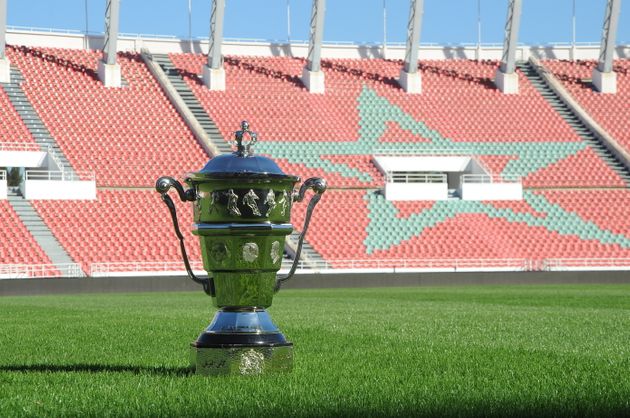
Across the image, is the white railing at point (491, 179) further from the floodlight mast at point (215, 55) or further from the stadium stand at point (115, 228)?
the stadium stand at point (115, 228)

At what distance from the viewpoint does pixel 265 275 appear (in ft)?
21.3

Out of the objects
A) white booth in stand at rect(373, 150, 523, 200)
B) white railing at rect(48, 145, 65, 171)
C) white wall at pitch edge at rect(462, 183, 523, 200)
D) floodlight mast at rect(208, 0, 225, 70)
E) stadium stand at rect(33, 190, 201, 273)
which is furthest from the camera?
floodlight mast at rect(208, 0, 225, 70)

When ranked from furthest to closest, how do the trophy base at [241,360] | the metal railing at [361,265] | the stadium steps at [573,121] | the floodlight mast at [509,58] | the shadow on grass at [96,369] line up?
the floodlight mast at [509,58], the stadium steps at [573,121], the metal railing at [361,265], the shadow on grass at [96,369], the trophy base at [241,360]

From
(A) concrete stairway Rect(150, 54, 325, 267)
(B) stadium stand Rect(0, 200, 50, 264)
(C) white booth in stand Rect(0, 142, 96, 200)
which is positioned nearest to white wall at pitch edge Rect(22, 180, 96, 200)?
(C) white booth in stand Rect(0, 142, 96, 200)

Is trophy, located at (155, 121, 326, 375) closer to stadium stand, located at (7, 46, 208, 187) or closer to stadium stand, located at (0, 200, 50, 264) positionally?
stadium stand, located at (0, 200, 50, 264)

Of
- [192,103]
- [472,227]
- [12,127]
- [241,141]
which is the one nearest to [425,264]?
[472,227]

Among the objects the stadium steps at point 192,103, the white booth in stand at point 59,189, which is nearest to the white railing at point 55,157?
the white booth in stand at point 59,189

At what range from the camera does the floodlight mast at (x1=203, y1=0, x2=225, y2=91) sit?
43.0m

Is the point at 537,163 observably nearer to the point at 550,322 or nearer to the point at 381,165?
the point at 381,165

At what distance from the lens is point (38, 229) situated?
111 feet

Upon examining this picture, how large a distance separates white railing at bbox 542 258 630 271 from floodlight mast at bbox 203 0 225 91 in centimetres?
1537

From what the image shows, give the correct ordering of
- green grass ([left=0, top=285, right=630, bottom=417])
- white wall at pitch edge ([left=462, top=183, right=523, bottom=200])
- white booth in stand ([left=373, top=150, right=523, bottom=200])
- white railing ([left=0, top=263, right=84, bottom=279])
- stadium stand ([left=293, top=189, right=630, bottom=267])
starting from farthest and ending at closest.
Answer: white wall at pitch edge ([left=462, top=183, right=523, bottom=200]) → white booth in stand ([left=373, top=150, right=523, bottom=200]) → stadium stand ([left=293, top=189, right=630, bottom=267]) → white railing ([left=0, top=263, right=84, bottom=279]) → green grass ([left=0, top=285, right=630, bottom=417])

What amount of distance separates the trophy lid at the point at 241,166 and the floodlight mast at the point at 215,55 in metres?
37.1

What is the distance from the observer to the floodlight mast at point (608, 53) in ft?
151
